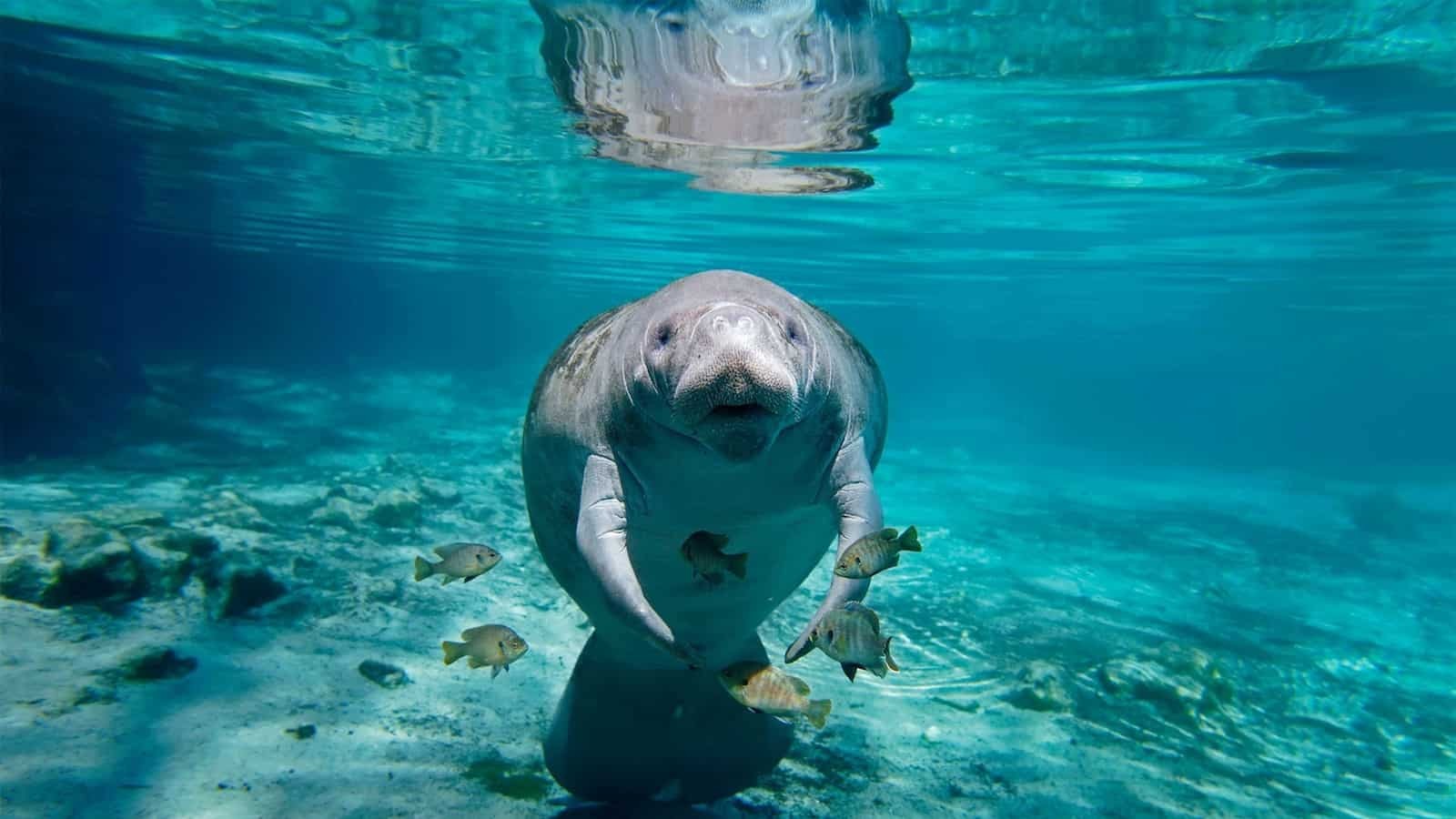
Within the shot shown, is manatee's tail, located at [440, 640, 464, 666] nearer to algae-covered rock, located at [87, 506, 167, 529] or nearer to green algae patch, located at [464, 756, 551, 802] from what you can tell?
green algae patch, located at [464, 756, 551, 802]

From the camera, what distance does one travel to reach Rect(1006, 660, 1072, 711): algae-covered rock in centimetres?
721

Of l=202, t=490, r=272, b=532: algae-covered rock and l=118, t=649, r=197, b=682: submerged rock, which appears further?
l=202, t=490, r=272, b=532: algae-covered rock

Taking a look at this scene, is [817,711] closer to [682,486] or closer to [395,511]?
[682,486]

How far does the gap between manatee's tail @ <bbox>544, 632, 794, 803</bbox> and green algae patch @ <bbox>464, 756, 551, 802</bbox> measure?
0.54 metres

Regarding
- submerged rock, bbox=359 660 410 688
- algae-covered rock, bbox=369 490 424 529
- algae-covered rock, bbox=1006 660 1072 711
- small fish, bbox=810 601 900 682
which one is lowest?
algae-covered rock, bbox=1006 660 1072 711

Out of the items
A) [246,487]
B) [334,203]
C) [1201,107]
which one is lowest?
[246,487]

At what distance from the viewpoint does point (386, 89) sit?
11.6 meters

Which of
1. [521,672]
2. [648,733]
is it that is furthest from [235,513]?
[648,733]

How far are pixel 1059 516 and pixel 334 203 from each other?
21042 millimetres

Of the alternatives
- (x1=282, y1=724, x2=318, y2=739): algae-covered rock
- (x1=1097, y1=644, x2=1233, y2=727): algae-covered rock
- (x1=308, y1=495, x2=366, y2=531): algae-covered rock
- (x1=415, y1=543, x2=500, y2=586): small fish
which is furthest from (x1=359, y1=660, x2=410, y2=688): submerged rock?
(x1=1097, y1=644, x2=1233, y2=727): algae-covered rock

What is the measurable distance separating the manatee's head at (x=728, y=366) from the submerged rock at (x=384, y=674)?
4.73 meters

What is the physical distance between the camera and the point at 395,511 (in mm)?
11203

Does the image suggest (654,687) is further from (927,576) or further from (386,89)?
(386,89)

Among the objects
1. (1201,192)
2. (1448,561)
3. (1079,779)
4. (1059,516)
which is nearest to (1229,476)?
(1448,561)
